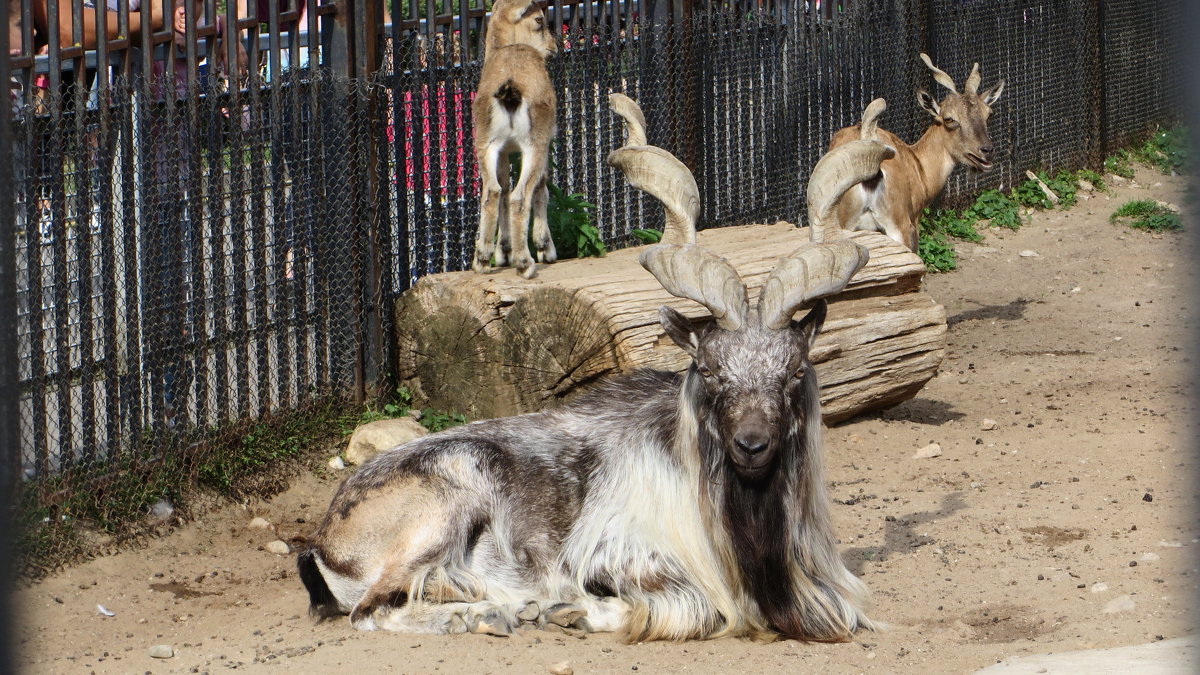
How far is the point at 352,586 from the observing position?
17.4 ft

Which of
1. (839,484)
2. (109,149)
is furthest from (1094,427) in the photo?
(109,149)

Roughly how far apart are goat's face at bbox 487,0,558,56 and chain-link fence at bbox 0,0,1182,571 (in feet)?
1.31

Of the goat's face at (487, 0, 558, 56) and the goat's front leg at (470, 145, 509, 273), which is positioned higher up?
the goat's face at (487, 0, 558, 56)

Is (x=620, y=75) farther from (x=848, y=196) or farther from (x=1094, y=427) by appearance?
(x=1094, y=427)

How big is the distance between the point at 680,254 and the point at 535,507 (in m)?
1.16

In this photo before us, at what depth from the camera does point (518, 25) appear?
7.96 m

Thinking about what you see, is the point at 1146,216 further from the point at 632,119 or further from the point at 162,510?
the point at 162,510

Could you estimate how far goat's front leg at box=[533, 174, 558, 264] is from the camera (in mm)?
7801

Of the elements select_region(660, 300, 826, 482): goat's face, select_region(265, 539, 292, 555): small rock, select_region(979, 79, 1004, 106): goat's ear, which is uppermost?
select_region(979, 79, 1004, 106): goat's ear

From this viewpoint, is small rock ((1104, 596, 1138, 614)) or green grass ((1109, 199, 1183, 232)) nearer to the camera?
small rock ((1104, 596, 1138, 614))

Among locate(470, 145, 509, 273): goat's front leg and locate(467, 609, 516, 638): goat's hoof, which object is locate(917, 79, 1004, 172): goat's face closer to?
locate(470, 145, 509, 273): goat's front leg

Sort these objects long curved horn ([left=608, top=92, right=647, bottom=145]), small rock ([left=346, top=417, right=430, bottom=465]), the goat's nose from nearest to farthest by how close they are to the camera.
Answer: the goat's nose < long curved horn ([left=608, top=92, right=647, bottom=145]) < small rock ([left=346, top=417, right=430, bottom=465])

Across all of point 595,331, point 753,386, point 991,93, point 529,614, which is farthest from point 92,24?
point 991,93

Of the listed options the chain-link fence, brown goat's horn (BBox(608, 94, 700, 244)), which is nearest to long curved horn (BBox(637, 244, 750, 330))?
brown goat's horn (BBox(608, 94, 700, 244))
